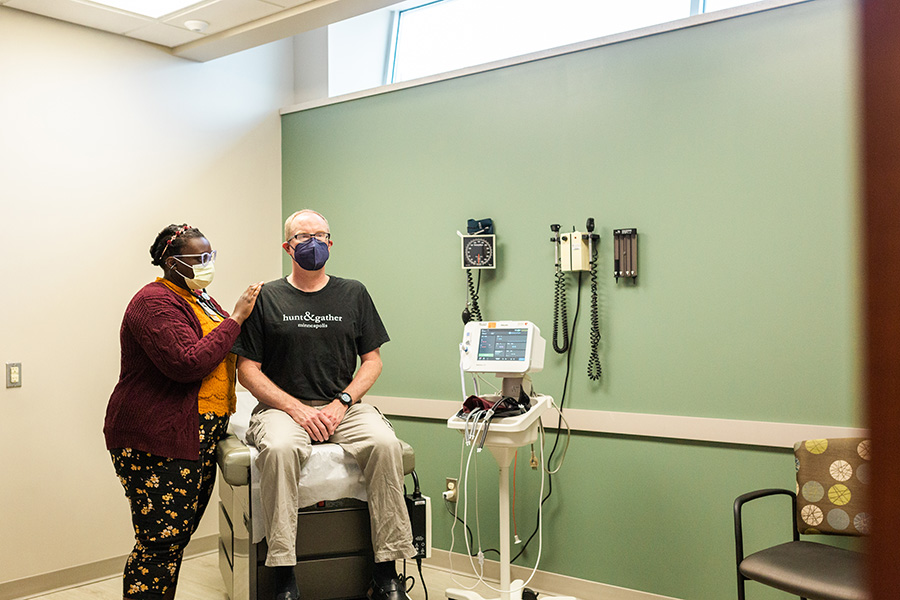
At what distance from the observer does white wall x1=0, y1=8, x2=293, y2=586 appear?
3385 mm

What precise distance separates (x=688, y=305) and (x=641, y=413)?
48 cm

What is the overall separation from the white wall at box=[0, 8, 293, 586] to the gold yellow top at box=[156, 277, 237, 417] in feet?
3.73

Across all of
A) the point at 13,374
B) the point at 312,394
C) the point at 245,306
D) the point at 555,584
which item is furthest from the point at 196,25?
the point at 555,584

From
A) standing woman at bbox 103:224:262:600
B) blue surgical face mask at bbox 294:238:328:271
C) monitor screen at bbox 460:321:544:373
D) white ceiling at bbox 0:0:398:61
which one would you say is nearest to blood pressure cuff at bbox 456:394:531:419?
monitor screen at bbox 460:321:544:373

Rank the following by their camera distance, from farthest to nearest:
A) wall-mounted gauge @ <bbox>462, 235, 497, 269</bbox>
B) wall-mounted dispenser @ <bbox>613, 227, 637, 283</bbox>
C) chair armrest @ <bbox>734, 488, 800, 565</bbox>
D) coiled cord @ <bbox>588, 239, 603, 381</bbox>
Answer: wall-mounted gauge @ <bbox>462, 235, 497, 269</bbox>, coiled cord @ <bbox>588, 239, 603, 381</bbox>, wall-mounted dispenser @ <bbox>613, 227, 637, 283</bbox>, chair armrest @ <bbox>734, 488, 800, 565</bbox>

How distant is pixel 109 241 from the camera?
12.2 feet

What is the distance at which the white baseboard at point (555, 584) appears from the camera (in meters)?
3.21

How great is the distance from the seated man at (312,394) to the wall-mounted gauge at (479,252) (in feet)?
2.32

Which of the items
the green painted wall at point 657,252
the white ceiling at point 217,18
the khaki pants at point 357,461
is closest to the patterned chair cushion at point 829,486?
the green painted wall at point 657,252

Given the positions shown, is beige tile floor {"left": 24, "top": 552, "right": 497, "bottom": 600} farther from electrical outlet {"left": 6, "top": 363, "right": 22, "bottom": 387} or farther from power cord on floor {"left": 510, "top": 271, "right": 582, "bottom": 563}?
electrical outlet {"left": 6, "top": 363, "right": 22, "bottom": 387}

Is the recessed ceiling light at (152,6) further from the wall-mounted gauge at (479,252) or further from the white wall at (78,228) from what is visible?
the wall-mounted gauge at (479,252)

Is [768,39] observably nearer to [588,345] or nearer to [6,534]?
[588,345]

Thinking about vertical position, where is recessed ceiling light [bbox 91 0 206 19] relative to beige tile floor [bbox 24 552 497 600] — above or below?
above

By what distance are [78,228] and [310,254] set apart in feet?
4.70
